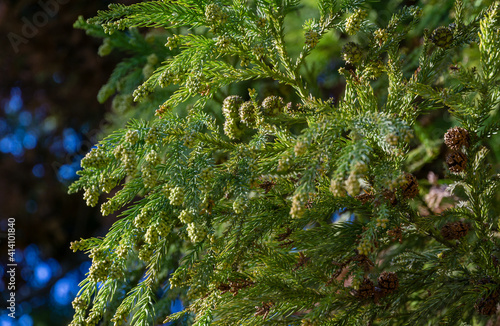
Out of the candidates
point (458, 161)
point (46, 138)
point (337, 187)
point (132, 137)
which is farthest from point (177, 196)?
point (46, 138)

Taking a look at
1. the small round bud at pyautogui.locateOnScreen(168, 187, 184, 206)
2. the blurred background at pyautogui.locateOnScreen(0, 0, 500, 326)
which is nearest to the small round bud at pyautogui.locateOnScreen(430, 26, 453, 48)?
the small round bud at pyautogui.locateOnScreen(168, 187, 184, 206)

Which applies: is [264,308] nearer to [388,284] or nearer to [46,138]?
[388,284]

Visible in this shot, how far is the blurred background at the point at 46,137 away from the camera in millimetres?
2277

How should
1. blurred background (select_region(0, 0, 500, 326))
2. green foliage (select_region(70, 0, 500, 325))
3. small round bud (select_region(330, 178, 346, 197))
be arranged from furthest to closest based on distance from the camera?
blurred background (select_region(0, 0, 500, 326)), green foliage (select_region(70, 0, 500, 325)), small round bud (select_region(330, 178, 346, 197))

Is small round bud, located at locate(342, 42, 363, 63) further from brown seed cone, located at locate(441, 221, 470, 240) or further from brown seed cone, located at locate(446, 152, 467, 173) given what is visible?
brown seed cone, located at locate(441, 221, 470, 240)

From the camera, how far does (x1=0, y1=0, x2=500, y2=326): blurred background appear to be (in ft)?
7.47

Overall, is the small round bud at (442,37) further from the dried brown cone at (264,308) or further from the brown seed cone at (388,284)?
the dried brown cone at (264,308)

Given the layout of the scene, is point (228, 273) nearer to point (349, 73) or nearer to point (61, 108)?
point (349, 73)

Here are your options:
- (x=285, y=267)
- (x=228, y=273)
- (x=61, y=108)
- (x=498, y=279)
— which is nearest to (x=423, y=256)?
(x=498, y=279)

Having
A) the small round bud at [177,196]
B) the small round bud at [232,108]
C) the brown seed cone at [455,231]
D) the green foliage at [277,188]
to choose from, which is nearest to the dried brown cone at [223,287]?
the green foliage at [277,188]

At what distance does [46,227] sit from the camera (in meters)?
2.52

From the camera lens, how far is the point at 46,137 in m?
2.65

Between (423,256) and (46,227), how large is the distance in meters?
2.37

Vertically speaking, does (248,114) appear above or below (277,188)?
above
